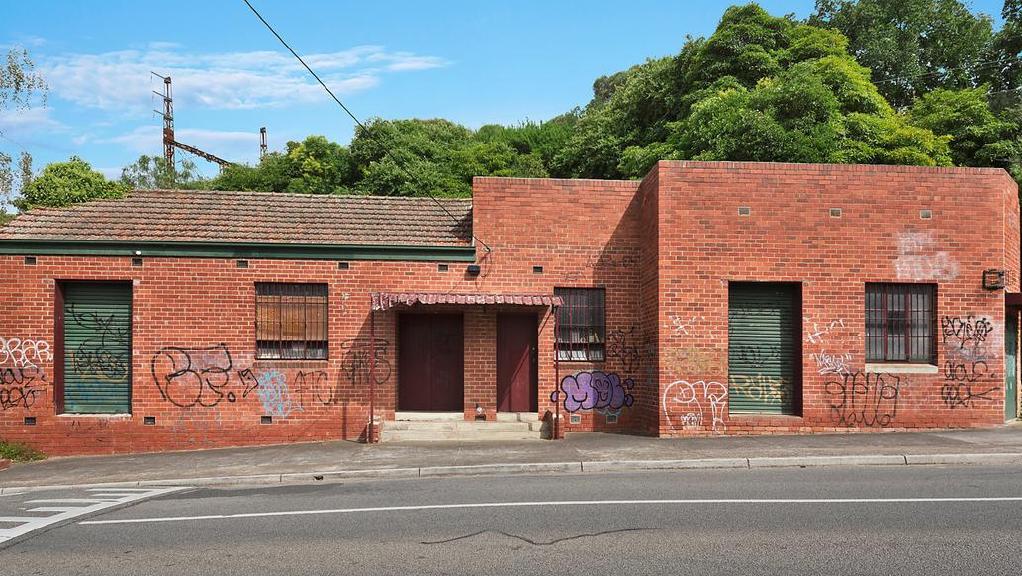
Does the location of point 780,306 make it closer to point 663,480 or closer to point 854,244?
point 854,244

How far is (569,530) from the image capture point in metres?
7.27

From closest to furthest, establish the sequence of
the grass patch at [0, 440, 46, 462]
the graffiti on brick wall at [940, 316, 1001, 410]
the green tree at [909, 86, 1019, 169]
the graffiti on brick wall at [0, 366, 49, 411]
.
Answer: the grass patch at [0, 440, 46, 462] → the graffiti on brick wall at [0, 366, 49, 411] → the graffiti on brick wall at [940, 316, 1001, 410] → the green tree at [909, 86, 1019, 169]

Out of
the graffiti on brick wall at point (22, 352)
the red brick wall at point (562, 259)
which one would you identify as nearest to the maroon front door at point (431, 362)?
the red brick wall at point (562, 259)

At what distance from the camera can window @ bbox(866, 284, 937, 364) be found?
576 inches

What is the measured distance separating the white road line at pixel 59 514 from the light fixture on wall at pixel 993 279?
44.8 ft

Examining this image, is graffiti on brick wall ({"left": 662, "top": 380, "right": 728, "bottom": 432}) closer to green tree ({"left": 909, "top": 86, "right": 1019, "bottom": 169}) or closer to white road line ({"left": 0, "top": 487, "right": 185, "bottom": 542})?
white road line ({"left": 0, "top": 487, "right": 185, "bottom": 542})

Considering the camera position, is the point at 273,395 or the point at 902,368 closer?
the point at 902,368

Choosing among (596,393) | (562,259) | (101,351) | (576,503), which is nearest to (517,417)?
(596,393)

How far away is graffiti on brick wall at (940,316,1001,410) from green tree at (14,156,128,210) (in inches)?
747

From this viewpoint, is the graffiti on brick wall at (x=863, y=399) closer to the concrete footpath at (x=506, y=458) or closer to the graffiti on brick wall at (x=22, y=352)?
the concrete footpath at (x=506, y=458)

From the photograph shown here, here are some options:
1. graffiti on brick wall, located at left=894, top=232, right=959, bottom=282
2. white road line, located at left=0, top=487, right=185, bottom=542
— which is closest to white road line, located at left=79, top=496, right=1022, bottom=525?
white road line, located at left=0, top=487, right=185, bottom=542

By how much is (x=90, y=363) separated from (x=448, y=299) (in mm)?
6577

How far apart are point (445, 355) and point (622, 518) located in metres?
8.06

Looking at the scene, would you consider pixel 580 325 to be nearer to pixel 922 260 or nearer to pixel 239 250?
pixel 922 260
